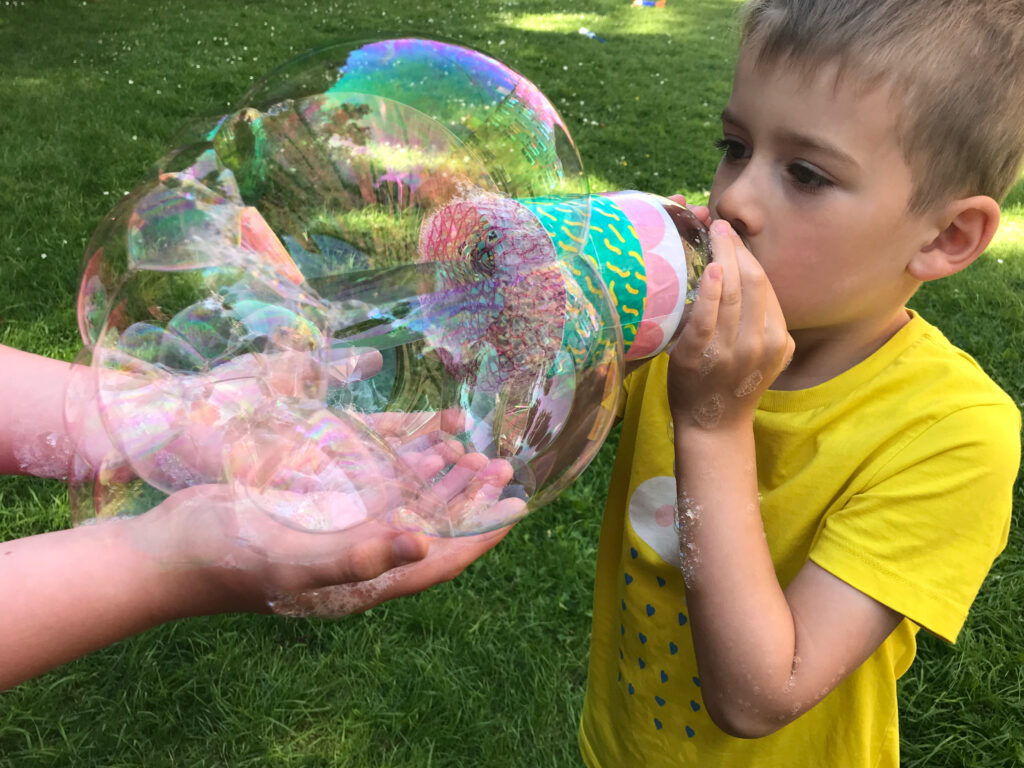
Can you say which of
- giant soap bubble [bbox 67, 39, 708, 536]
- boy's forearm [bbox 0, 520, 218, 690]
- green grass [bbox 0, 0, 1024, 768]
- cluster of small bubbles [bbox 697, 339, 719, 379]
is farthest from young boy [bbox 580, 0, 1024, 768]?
boy's forearm [bbox 0, 520, 218, 690]

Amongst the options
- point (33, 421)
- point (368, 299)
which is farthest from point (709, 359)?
point (33, 421)

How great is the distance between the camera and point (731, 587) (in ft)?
3.93

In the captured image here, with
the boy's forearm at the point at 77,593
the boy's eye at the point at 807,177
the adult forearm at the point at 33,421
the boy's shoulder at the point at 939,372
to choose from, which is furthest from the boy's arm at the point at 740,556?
the adult forearm at the point at 33,421

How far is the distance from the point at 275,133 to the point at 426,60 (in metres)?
0.28

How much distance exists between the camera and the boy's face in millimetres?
1199

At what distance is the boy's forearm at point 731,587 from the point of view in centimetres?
119

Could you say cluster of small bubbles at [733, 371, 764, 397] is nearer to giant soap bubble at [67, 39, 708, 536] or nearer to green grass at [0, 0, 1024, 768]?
giant soap bubble at [67, 39, 708, 536]

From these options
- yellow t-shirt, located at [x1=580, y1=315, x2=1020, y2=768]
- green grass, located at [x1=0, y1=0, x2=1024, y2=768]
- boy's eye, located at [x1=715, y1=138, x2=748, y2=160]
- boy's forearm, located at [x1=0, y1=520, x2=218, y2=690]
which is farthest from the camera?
green grass, located at [x1=0, y1=0, x2=1024, y2=768]

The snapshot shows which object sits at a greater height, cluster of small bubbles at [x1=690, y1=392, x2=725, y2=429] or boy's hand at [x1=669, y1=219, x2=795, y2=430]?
boy's hand at [x1=669, y1=219, x2=795, y2=430]

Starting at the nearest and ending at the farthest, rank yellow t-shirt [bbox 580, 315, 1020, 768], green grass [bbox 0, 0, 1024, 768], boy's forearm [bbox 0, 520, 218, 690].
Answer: boy's forearm [bbox 0, 520, 218, 690] → yellow t-shirt [bbox 580, 315, 1020, 768] → green grass [bbox 0, 0, 1024, 768]

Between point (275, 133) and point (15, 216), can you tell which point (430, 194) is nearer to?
point (275, 133)

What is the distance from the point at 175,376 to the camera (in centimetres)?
116

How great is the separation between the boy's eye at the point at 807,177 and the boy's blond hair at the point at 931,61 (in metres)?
0.13

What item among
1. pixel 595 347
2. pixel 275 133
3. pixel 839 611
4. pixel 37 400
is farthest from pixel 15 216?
pixel 839 611
